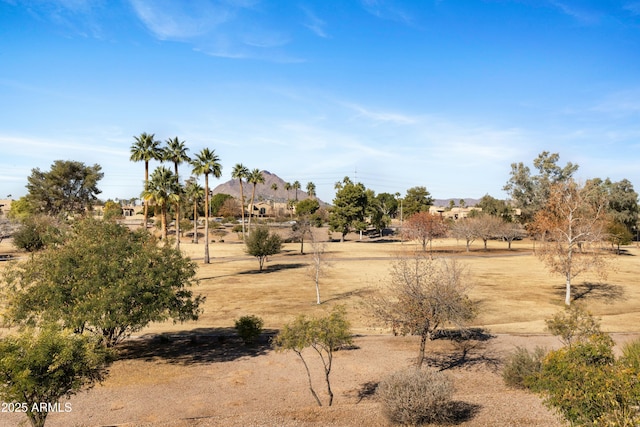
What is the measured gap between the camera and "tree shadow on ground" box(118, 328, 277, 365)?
23.5 m

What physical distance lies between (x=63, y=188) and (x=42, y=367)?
113716mm

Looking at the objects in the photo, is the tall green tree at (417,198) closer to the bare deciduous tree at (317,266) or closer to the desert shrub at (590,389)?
the bare deciduous tree at (317,266)

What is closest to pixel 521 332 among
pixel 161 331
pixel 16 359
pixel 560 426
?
pixel 560 426

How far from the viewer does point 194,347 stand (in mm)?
25422

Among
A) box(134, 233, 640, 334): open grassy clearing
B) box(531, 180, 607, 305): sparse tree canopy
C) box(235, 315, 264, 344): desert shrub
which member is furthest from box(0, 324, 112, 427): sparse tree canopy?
box(531, 180, 607, 305): sparse tree canopy

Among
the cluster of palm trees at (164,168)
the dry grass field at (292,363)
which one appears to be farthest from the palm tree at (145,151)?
the dry grass field at (292,363)

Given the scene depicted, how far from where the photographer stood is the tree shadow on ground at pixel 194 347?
23.5m

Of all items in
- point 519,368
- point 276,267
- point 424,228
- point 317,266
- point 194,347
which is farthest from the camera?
point 424,228

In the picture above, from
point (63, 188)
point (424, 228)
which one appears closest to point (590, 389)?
point (424, 228)

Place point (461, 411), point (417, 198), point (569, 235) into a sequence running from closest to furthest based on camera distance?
point (461, 411) → point (569, 235) → point (417, 198)

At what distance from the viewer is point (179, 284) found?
22828 mm

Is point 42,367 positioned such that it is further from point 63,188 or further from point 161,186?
point 63,188

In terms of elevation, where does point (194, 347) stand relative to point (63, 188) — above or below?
below

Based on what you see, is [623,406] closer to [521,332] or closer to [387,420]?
[387,420]
